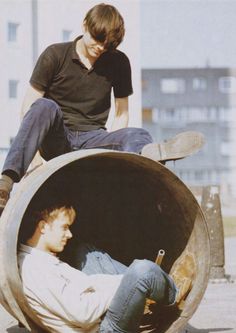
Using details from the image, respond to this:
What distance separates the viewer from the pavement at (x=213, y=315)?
6336 millimetres

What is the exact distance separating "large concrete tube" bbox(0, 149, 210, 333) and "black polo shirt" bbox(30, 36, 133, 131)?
0.36 m

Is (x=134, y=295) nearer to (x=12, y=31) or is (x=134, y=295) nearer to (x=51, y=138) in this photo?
(x=51, y=138)

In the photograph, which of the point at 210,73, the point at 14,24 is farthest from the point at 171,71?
the point at 14,24

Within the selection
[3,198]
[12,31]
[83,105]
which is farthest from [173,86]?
[3,198]

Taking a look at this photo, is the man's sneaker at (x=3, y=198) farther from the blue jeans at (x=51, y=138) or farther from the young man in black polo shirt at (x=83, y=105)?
the blue jeans at (x=51, y=138)

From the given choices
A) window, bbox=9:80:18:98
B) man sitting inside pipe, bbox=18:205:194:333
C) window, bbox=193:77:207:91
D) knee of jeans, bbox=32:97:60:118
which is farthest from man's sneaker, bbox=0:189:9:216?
window, bbox=193:77:207:91

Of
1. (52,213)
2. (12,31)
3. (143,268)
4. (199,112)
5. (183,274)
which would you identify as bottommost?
(199,112)

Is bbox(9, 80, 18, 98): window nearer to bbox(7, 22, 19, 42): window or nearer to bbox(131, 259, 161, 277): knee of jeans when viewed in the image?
bbox(7, 22, 19, 42): window

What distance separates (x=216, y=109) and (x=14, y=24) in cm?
3361

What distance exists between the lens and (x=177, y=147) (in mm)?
5156

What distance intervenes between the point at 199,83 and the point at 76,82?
69.7 meters

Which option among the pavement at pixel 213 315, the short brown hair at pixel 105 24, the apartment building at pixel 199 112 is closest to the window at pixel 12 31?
the apartment building at pixel 199 112

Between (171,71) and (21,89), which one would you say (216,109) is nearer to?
(171,71)

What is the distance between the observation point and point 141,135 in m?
5.55
